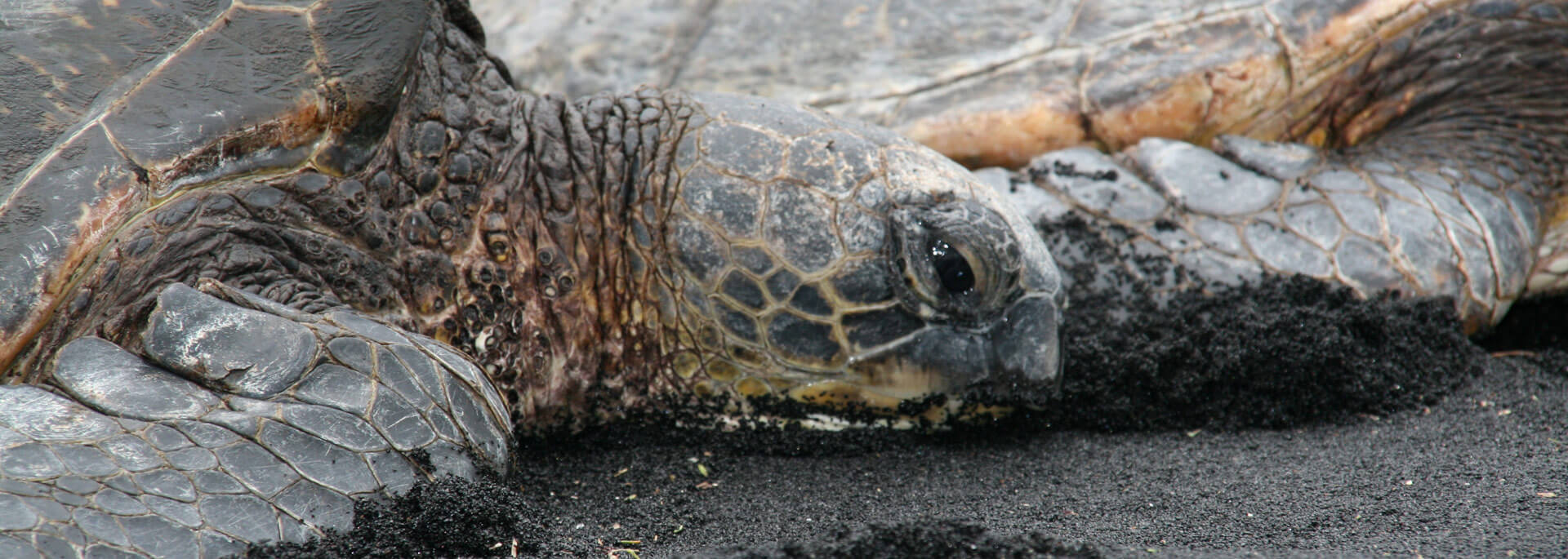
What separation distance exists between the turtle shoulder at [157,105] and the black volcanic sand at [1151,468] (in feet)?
2.50

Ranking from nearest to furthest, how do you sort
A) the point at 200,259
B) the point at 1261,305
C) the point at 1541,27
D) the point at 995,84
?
the point at 200,259
the point at 1261,305
the point at 1541,27
the point at 995,84

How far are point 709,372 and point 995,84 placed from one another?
1585mm

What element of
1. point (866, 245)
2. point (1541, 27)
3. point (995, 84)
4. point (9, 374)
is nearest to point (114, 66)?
point (9, 374)

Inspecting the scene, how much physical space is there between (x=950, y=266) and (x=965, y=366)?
220mm

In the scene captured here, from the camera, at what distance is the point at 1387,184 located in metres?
2.83

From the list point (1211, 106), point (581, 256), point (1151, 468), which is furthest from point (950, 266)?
Answer: point (1211, 106)

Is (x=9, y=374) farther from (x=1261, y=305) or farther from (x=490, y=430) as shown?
(x=1261, y=305)

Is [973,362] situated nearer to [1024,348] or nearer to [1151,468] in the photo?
[1024,348]

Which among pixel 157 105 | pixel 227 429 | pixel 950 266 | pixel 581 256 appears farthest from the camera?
pixel 581 256

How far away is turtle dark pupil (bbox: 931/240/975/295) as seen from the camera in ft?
6.84

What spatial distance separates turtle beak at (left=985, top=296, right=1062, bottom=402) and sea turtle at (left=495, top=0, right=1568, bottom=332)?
22.0 inches

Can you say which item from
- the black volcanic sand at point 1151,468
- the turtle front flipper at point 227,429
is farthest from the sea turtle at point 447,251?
the black volcanic sand at point 1151,468

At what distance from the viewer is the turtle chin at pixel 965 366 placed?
2115mm

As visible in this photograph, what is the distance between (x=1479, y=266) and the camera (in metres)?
2.69
